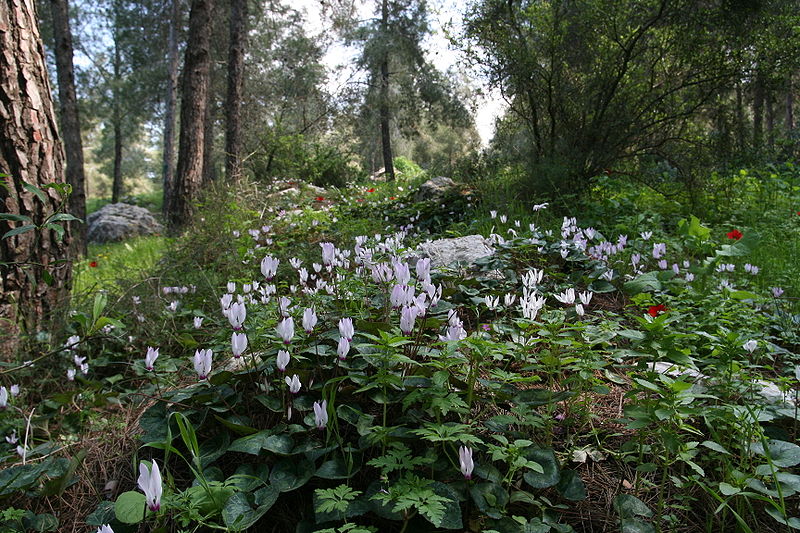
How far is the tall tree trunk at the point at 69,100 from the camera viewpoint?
29.2 feet

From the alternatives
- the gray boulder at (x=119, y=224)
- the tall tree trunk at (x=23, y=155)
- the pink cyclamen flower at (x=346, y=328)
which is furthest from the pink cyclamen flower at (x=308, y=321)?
the gray boulder at (x=119, y=224)

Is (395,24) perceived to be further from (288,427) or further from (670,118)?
(288,427)

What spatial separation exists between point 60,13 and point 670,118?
37.1 feet

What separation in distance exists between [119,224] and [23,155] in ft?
35.9

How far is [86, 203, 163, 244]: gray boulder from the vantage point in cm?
1244

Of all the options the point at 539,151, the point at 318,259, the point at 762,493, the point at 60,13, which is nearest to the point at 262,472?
the point at 762,493

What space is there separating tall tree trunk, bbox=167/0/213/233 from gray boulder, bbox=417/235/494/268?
235 inches

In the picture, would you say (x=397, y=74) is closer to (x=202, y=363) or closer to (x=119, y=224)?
(x=119, y=224)

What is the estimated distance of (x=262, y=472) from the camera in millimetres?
1472

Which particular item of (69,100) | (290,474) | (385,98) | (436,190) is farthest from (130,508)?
Result: (385,98)

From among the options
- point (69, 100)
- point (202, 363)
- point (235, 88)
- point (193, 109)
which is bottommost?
point (202, 363)

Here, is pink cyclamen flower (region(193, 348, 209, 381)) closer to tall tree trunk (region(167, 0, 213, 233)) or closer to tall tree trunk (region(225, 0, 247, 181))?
tall tree trunk (region(167, 0, 213, 233))

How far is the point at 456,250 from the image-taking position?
398cm

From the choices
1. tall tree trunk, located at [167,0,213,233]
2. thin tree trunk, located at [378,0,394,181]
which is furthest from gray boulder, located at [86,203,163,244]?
thin tree trunk, located at [378,0,394,181]
